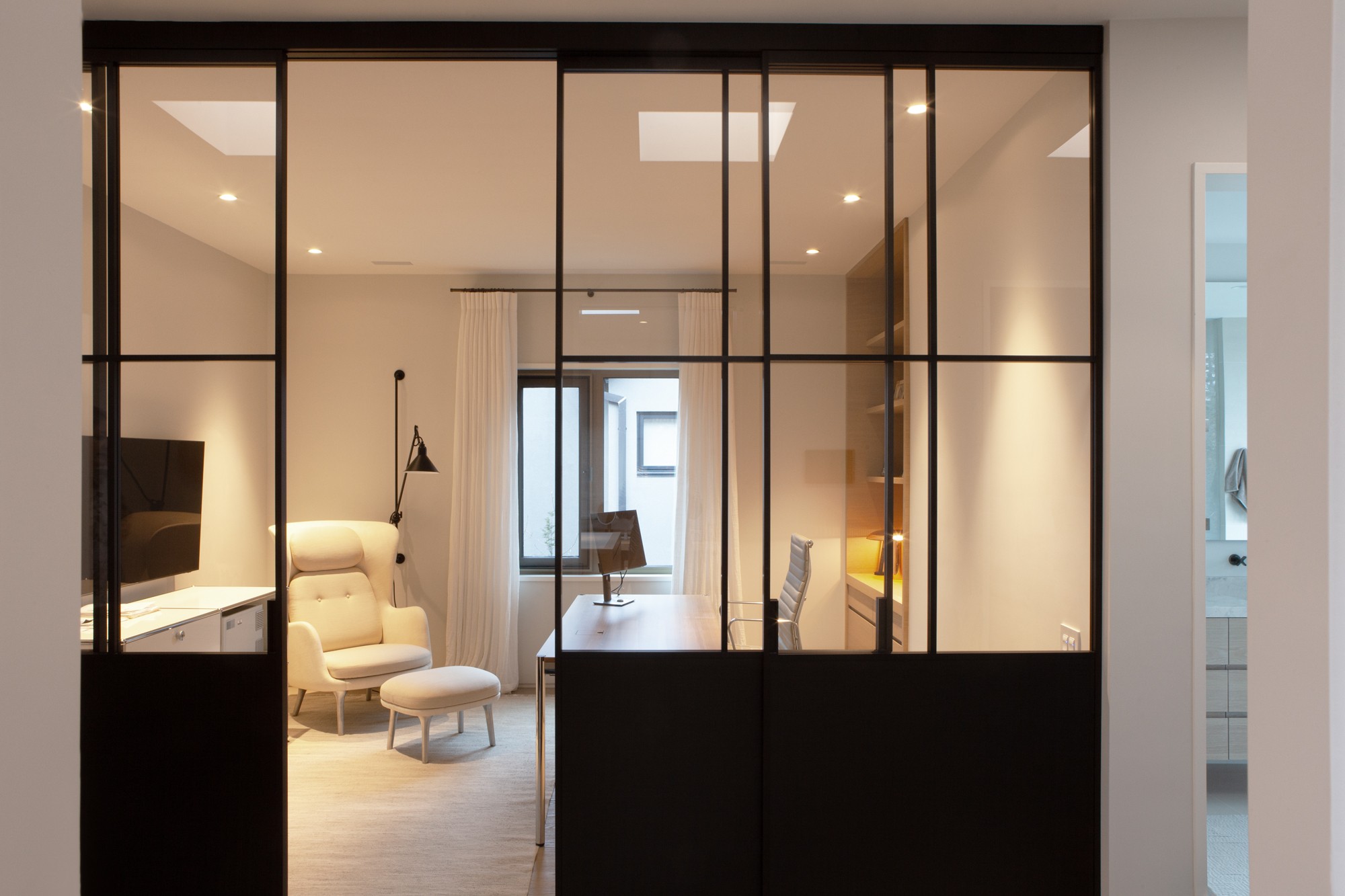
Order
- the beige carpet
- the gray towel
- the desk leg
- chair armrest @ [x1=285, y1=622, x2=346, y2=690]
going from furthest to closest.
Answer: chair armrest @ [x1=285, y1=622, x2=346, y2=690] → the gray towel → the desk leg → the beige carpet

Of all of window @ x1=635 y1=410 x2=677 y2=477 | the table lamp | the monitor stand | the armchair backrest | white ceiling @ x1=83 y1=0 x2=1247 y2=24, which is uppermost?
white ceiling @ x1=83 y1=0 x2=1247 y2=24

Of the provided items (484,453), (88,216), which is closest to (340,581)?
(484,453)

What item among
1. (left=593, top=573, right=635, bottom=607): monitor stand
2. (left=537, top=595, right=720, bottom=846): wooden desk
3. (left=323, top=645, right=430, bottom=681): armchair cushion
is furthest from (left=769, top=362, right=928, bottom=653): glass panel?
(left=323, top=645, right=430, bottom=681): armchair cushion

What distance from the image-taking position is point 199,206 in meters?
2.19

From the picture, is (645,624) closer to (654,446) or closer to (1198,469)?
(654,446)

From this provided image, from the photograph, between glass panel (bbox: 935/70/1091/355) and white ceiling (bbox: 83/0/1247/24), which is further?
glass panel (bbox: 935/70/1091/355)

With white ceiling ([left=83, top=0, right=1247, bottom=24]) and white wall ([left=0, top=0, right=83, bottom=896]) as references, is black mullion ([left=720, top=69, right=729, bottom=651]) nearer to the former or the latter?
white ceiling ([left=83, top=0, right=1247, bottom=24])

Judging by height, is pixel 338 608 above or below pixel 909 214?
below

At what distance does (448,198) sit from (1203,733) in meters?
3.75

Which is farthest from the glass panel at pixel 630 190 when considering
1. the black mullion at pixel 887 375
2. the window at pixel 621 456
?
the black mullion at pixel 887 375

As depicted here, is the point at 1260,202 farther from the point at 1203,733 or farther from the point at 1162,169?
the point at 1203,733

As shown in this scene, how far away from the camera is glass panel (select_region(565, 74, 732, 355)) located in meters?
2.14

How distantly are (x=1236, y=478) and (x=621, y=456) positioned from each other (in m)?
3.28

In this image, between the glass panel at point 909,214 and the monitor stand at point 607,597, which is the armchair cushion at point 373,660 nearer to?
the monitor stand at point 607,597
